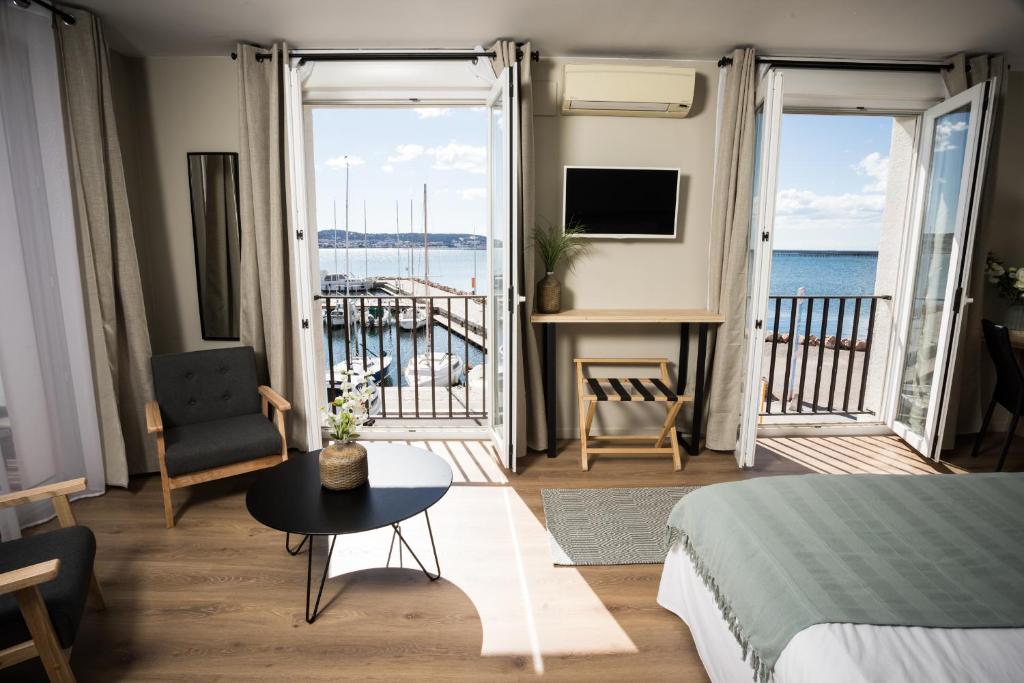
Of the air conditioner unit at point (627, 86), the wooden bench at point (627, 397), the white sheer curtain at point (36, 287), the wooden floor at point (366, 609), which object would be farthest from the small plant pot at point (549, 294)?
the white sheer curtain at point (36, 287)

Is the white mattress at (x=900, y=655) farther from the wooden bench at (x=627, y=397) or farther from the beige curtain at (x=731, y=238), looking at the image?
the beige curtain at (x=731, y=238)

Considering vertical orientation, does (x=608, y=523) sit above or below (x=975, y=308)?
below

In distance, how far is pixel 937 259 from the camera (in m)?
3.54

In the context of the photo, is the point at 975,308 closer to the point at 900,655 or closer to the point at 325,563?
the point at 900,655

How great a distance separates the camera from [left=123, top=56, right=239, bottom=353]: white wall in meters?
3.39

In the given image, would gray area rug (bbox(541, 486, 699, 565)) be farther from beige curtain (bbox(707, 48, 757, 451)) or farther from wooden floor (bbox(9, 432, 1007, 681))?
beige curtain (bbox(707, 48, 757, 451))

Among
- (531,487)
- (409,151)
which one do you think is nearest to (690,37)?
(531,487)

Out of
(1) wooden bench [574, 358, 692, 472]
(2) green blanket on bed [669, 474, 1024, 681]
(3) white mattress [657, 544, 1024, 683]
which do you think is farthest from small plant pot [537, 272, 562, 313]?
(3) white mattress [657, 544, 1024, 683]

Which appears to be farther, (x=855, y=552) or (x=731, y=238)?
(x=731, y=238)

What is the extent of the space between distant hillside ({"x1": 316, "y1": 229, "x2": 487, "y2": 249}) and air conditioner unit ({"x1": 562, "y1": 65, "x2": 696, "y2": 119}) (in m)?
→ 1.14

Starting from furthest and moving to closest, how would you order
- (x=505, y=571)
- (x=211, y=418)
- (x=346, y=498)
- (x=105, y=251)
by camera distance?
1. (x=211, y=418)
2. (x=105, y=251)
3. (x=505, y=571)
4. (x=346, y=498)

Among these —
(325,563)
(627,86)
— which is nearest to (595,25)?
(627,86)

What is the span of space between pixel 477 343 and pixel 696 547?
356 cm

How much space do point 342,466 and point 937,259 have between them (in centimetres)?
384
